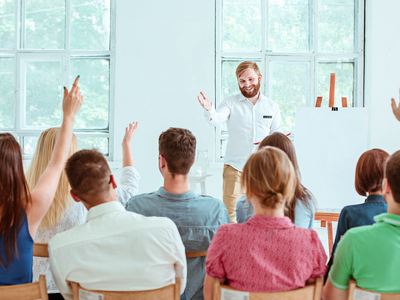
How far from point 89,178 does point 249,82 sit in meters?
2.39

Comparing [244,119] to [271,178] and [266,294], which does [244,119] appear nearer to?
[271,178]

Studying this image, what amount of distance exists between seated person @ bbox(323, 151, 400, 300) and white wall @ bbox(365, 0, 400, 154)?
311 cm

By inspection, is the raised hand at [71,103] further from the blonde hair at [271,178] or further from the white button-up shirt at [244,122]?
the white button-up shirt at [244,122]

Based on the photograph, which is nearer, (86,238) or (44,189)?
(86,238)

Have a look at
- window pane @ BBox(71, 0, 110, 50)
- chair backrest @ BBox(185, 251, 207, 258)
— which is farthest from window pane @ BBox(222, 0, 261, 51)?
chair backrest @ BBox(185, 251, 207, 258)

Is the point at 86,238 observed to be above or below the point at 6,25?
below

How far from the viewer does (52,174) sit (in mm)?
1240

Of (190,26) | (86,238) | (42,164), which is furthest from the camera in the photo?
(190,26)

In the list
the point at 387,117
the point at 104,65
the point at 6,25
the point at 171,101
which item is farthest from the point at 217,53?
the point at 6,25

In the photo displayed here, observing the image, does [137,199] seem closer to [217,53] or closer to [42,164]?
[42,164]

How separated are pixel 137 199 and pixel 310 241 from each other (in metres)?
0.71

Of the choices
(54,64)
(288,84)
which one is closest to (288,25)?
(288,84)

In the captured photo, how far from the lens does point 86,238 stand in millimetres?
1033

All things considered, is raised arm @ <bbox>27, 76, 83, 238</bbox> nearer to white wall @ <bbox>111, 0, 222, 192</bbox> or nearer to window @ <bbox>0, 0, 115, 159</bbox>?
white wall @ <bbox>111, 0, 222, 192</bbox>
